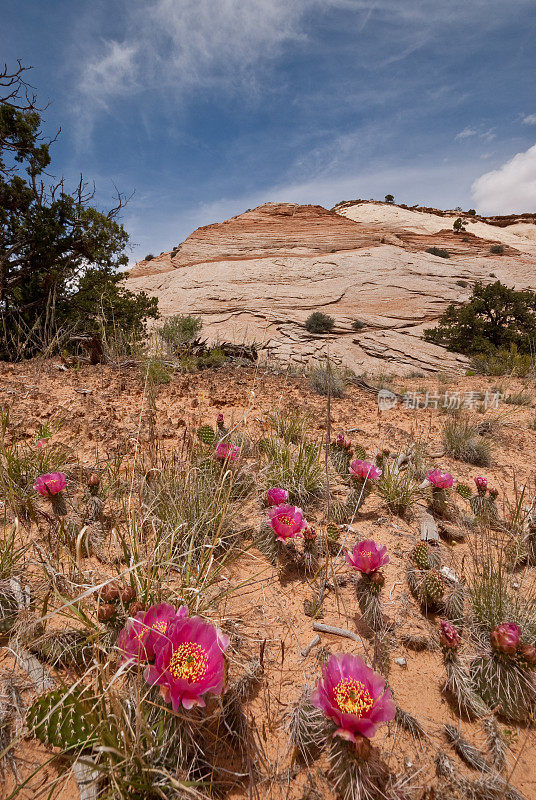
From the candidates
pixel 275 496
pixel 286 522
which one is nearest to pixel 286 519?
pixel 286 522

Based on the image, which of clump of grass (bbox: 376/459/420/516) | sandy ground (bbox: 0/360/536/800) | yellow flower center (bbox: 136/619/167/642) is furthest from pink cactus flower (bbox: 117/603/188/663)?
Result: clump of grass (bbox: 376/459/420/516)

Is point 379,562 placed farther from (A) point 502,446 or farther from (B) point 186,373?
(B) point 186,373

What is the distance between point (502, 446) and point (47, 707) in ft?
13.4

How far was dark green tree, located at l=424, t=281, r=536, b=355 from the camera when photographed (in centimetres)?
1412

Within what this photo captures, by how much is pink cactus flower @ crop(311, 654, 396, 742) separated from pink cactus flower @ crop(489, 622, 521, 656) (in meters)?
0.58

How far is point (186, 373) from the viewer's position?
5.39 metres

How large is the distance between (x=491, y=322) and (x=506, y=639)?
54.3 feet

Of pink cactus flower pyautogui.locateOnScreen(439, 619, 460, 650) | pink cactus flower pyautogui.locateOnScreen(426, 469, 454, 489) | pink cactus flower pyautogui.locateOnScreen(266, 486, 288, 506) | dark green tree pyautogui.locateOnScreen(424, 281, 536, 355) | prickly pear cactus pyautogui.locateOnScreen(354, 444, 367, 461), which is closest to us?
pink cactus flower pyautogui.locateOnScreen(439, 619, 460, 650)

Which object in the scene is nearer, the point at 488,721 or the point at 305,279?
the point at 488,721

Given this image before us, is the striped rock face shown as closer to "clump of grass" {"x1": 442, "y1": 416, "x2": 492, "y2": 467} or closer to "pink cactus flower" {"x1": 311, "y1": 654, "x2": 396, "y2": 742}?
"clump of grass" {"x1": 442, "y1": 416, "x2": 492, "y2": 467}

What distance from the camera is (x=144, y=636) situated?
0.95 metres

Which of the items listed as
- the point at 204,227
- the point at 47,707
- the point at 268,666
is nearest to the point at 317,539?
the point at 268,666

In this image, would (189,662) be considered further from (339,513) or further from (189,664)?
(339,513)

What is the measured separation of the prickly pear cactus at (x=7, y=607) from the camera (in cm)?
125
